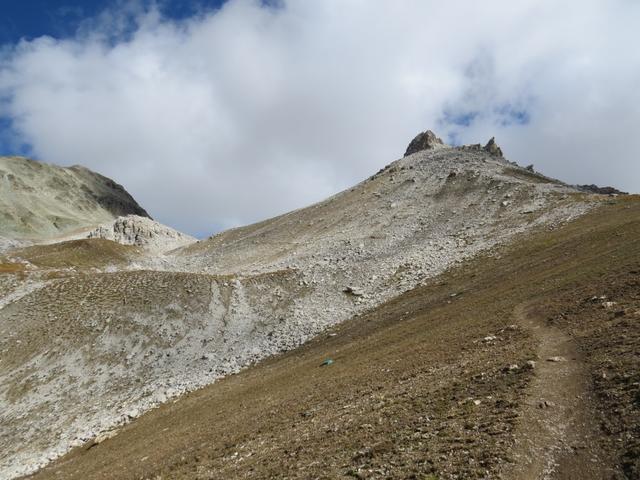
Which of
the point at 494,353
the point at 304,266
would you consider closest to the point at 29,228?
the point at 304,266

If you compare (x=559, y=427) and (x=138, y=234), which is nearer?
(x=559, y=427)

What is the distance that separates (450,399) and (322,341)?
22.7 meters

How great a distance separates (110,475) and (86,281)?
33.2m

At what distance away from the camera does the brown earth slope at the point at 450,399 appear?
44.1 feet

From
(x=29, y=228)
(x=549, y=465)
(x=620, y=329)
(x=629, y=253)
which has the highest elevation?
(x=29, y=228)

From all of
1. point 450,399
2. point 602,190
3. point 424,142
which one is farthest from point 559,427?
point 424,142

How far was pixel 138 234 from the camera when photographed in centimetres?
13250

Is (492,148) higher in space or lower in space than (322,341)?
higher

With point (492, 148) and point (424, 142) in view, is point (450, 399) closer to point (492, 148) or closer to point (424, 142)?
point (492, 148)

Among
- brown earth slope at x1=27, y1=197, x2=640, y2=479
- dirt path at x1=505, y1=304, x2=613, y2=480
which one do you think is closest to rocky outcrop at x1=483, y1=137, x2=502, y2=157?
brown earth slope at x1=27, y1=197, x2=640, y2=479

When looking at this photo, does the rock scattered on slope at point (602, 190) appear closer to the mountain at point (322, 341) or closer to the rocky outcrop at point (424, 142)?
the mountain at point (322, 341)

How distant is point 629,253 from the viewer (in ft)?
99.7

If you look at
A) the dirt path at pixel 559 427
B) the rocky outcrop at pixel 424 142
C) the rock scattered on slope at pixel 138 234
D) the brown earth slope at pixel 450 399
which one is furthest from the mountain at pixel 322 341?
the rock scattered on slope at pixel 138 234

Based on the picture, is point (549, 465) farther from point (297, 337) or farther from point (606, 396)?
point (297, 337)
